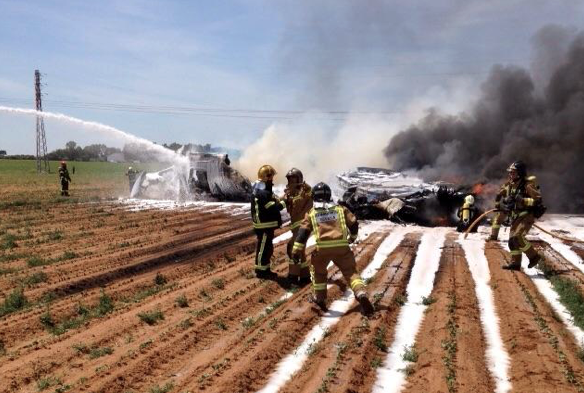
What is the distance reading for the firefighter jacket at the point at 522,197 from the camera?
Result: 8.71 meters

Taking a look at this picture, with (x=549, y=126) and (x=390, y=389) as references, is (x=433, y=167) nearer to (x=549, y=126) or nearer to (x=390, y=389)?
(x=549, y=126)

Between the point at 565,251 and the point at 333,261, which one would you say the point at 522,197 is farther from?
the point at 333,261

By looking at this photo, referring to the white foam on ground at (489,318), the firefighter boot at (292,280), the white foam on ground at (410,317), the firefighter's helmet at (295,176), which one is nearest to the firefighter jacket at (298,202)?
the firefighter's helmet at (295,176)

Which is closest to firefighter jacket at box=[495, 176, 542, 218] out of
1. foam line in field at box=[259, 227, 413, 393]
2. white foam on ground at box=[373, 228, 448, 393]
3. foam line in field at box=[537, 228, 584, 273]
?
foam line in field at box=[537, 228, 584, 273]

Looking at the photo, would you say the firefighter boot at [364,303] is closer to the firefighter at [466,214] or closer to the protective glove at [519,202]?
the protective glove at [519,202]

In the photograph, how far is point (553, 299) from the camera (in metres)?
7.25

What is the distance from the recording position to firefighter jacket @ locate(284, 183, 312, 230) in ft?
25.9

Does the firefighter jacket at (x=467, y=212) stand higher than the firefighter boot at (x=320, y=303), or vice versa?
the firefighter jacket at (x=467, y=212)

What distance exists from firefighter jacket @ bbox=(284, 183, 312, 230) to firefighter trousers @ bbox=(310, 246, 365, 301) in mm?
1512

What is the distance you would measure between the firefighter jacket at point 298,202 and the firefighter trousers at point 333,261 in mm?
1512

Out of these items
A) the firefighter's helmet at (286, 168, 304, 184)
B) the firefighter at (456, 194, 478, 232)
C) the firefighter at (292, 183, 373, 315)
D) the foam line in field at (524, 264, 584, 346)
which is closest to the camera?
the foam line in field at (524, 264, 584, 346)

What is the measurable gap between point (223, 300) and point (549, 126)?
20.5 metres

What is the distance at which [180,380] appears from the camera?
4.49 meters

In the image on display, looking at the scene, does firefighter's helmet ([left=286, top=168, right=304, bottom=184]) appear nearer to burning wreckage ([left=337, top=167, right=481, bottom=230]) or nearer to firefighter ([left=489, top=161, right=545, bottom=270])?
firefighter ([left=489, top=161, right=545, bottom=270])
